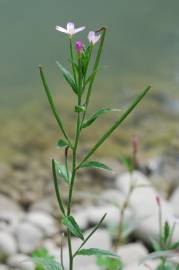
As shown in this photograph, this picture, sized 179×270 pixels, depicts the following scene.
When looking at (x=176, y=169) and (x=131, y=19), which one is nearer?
(x=176, y=169)

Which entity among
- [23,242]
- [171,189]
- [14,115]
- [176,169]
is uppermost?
[14,115]

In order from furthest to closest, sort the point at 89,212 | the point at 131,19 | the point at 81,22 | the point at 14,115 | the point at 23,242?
the point at 131,19 < the point at 81,22 < the point at 14,115 < the point at 89,212 < the point at 23,242

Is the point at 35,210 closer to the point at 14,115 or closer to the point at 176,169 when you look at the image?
the point at 176,169

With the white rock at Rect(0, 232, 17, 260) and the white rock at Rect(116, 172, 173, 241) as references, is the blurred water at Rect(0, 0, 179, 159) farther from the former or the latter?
the white rock at Rect(0, 232, 17, 260)

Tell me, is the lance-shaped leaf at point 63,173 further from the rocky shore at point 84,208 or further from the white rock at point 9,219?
the white rock at point 9,219

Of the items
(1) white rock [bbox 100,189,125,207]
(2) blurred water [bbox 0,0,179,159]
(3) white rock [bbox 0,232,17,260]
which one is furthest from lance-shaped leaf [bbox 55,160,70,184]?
(2) blurred water [bbox 0,0,179,159]

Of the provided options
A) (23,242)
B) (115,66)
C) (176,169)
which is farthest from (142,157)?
(115,66)
